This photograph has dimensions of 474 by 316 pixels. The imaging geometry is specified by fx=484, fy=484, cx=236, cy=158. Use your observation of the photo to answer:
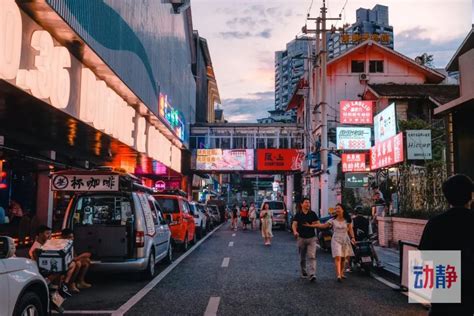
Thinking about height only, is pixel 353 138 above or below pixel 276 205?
above

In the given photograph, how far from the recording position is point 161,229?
1181 cm

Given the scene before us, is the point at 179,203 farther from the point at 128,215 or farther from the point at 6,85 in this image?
the point at 6,85

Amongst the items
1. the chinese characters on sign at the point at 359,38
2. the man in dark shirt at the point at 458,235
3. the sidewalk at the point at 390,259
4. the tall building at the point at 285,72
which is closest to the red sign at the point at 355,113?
the chinese characters on sign at the point at 359,38

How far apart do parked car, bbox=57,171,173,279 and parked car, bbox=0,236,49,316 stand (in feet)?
13.3

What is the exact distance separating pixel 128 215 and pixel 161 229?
1.64 metres

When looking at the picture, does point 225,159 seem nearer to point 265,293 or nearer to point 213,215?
point 213,215

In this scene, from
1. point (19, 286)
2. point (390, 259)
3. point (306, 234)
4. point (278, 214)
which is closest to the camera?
point (19, 286)

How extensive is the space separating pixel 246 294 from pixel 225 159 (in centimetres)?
3052

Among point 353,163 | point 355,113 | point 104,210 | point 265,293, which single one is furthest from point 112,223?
point 355,113

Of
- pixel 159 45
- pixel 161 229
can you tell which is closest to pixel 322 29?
pixel 159 45

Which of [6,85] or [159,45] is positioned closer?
[6,85]

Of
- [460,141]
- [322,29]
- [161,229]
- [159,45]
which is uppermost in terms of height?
[322,29]

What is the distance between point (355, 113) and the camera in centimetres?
2989

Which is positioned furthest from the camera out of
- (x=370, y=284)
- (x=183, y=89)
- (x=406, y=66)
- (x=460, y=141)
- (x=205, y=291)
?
(x=406, y=66)
